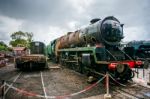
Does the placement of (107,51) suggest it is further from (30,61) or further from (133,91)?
(30,61)

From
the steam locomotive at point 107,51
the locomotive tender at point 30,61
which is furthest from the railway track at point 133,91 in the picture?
the locomotive tender at point 30,61

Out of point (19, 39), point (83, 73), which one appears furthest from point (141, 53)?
point (19, 39)

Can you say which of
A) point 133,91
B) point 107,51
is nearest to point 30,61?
point 107,51

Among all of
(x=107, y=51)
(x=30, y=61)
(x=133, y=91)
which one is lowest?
(x=133, y=91)

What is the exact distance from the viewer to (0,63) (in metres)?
21.7

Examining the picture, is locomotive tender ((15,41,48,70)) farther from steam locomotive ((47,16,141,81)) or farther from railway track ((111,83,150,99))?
railway track ((111,83,150,99))

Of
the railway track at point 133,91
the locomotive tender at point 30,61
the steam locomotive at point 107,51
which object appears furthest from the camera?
the locomotive tender at point 30,61

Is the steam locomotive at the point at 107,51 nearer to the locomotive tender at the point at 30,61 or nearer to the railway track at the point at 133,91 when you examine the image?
the railway track at the point at 133,91

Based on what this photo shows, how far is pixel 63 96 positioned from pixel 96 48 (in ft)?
10.8

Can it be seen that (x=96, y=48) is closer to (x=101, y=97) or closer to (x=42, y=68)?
(x=101, y=97)

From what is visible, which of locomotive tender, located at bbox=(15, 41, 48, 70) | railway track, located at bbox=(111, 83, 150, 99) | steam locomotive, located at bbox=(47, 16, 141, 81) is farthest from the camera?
locomotive tender, located at bbox=(15, 41, 48, 70)

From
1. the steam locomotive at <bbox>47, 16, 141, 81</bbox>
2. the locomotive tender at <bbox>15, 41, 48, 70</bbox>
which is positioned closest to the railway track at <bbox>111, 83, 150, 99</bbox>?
the steam locomotive at <bbox>47, 16, 141, 81</bbox>

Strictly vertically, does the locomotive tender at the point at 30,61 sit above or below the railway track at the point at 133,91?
above

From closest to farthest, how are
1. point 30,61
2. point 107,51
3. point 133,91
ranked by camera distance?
point 133,91
point 107,51
point 30,61
